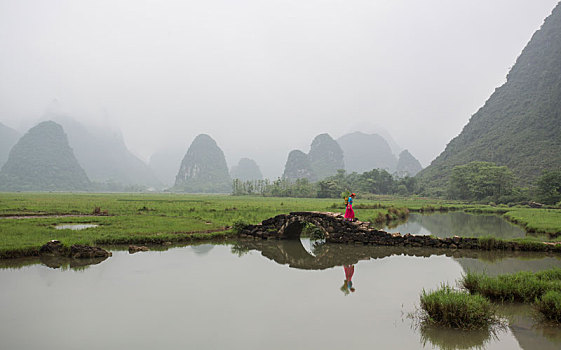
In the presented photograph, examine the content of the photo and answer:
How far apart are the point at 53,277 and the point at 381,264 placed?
8394mm

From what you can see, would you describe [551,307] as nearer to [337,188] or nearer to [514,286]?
[514,286]

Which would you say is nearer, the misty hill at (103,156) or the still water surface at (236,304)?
the still water surface at (236,304)

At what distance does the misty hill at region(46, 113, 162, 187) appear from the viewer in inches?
5969

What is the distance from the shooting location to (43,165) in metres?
104

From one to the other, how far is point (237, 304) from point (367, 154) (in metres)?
182

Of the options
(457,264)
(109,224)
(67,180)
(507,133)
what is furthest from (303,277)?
(67,180)

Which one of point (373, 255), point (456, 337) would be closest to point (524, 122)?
point (373, 255)

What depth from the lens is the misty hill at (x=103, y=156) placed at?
497ft

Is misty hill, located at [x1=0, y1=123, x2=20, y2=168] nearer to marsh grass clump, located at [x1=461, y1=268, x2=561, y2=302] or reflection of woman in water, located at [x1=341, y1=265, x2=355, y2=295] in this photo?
reflection of woman in water, located at [x1=341, y1=265, x2=355, y2=295]

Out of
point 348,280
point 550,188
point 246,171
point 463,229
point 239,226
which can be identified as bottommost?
point 348,280

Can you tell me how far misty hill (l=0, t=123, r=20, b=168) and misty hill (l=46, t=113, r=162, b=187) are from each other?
19.0 metres

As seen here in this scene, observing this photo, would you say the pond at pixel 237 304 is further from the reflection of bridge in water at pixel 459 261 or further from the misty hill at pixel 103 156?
the misty hill at pixel 103 156

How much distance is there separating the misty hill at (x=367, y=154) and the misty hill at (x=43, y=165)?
120 meters

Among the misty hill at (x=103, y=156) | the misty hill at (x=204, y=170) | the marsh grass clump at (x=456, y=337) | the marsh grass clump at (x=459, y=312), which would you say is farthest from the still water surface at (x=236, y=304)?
the misty hill at (x=103, y=156)
